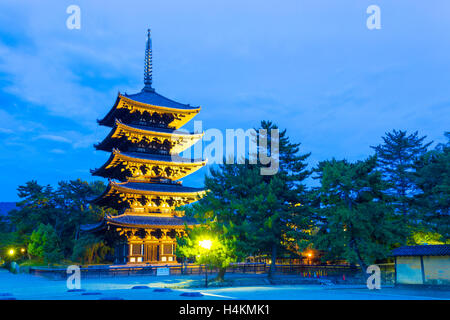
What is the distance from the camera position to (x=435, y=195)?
3067cm

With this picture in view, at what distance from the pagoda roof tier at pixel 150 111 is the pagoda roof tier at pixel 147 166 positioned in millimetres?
4457

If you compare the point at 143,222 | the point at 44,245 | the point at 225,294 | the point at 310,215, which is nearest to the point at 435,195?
the point at 310,215

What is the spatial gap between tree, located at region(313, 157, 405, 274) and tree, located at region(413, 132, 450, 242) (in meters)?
4.23

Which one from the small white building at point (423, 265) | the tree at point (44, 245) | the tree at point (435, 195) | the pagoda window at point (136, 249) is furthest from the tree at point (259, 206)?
the tree at point (44, 245)

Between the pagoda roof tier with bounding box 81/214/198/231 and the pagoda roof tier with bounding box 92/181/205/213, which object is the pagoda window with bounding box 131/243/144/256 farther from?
the pagoda roof tier with bounding box 92/181/205/213

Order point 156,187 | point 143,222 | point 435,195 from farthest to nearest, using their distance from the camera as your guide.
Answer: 1. point 156,187
2. point 143,222
3. point 435,195

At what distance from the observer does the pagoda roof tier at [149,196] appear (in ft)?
120

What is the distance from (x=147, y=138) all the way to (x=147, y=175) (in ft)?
13.9

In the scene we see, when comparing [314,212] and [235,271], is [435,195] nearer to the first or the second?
[314,212]
